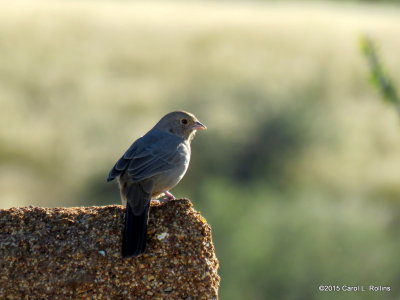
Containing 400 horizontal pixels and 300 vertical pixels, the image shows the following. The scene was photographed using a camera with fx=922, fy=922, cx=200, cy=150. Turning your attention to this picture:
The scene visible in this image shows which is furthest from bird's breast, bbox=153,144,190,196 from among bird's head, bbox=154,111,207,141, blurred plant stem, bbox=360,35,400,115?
blurred plant stem, bbox=360,35,400,115

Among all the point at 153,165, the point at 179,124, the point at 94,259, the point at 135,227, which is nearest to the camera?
the point at 94,259

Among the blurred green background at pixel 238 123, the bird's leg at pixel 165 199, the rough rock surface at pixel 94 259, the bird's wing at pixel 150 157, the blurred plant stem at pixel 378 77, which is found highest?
the blurred green background at pixel 238 123

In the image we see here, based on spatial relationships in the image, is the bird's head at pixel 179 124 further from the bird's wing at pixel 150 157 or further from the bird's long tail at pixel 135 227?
the bird's long tail at pixel 135 227

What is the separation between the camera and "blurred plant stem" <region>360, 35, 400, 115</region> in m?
6.87

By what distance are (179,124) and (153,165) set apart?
1058 millimetres

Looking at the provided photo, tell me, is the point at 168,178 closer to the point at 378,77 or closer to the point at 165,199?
the point at 165,199

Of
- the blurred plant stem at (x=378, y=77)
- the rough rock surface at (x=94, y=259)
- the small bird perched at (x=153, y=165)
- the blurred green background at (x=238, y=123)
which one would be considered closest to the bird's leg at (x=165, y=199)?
the small bird perched at (x=153, y=165)

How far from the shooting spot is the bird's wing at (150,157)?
6.43 meters

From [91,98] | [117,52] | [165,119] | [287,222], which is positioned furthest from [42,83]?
[165,119]

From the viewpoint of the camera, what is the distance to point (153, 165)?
650 centimetres

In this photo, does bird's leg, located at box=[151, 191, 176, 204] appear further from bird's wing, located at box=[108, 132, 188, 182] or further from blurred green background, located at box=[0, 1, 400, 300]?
blurred green background, located at box=[0, 1, 400, 300]

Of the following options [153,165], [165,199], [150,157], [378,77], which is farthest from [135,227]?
[378,77]

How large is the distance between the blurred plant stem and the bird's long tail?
6.82 feet

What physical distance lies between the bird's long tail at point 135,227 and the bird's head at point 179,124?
1524 mm
